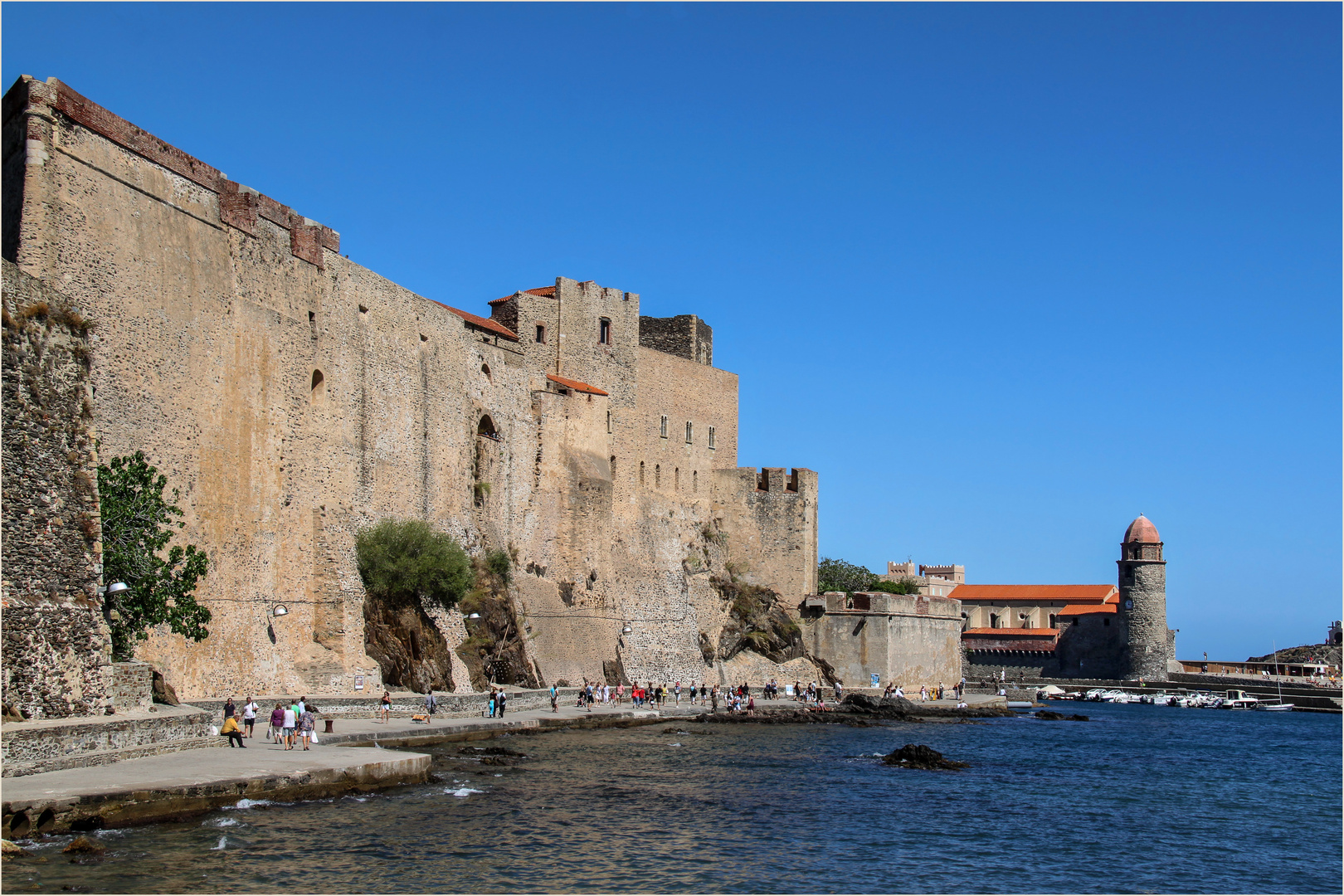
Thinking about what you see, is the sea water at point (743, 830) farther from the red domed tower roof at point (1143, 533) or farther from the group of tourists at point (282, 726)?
the red domed tower roof at point (1143, 533)

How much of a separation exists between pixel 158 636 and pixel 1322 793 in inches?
1077

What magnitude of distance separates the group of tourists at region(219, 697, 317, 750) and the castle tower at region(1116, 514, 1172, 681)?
63655mm

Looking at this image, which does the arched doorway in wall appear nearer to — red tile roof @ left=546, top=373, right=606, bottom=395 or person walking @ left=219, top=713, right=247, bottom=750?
red tile roof @ left=546, top=373, right=606, bottom=395

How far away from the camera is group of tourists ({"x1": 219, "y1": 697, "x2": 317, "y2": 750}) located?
65.4 feet

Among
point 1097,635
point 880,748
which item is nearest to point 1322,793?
point 880,748

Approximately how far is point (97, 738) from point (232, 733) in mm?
3505

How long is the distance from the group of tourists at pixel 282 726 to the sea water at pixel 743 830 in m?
2.32

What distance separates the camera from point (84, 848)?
13.6 metres

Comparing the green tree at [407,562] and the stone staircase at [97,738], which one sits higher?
the green tree at [407,562]

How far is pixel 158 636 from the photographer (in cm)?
2212

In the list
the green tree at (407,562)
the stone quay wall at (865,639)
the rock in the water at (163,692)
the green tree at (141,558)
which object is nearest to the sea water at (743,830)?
the rock in the water at (163,692)

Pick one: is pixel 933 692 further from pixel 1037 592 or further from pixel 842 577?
pixel 1037 592

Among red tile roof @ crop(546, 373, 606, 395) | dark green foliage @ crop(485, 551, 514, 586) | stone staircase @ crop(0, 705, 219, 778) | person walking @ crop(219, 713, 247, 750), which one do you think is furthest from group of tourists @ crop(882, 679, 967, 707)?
stone staircase @ crop(0, 705, 219, 778)

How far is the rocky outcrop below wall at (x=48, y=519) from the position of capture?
16.2m
